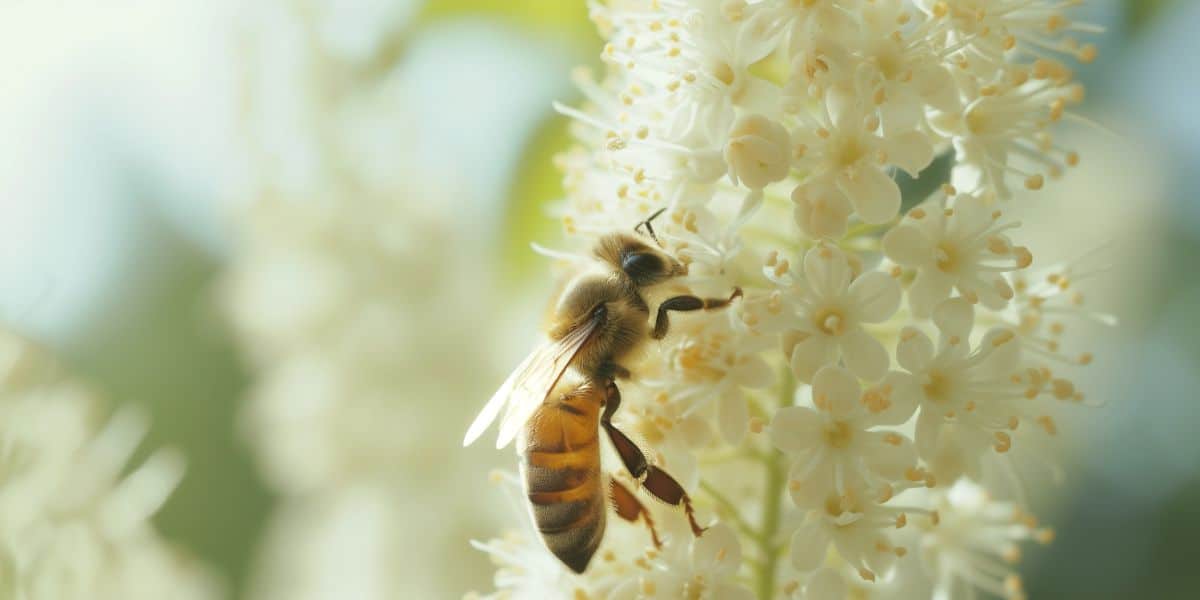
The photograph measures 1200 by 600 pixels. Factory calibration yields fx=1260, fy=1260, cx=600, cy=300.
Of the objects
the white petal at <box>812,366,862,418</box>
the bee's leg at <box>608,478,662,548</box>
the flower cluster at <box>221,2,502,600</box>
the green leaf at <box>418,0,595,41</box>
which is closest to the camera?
the white petal at <box>812,366,862,418</box>

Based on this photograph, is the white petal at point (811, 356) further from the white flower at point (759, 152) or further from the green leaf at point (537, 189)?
the green leaf at point (537, 189)

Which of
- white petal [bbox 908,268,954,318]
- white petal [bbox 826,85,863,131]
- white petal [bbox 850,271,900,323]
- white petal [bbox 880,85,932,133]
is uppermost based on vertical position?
white petal [bbox 826,85,863,131]

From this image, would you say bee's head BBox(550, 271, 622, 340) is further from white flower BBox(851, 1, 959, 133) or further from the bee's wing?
white flower BBox(851, 1, 959, 133)

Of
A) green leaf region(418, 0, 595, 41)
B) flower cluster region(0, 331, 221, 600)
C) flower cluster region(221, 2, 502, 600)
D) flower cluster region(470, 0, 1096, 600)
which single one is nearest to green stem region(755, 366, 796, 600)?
flower cluster region(470, 0, 1096, 600)

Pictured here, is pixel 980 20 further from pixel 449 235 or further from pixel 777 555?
pixel 449 235

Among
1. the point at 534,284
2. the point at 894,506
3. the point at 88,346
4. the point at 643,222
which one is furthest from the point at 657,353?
the point at 88,346

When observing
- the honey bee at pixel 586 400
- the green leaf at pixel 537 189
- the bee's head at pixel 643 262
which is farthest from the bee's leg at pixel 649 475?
the green leaf at pixel 537 189
